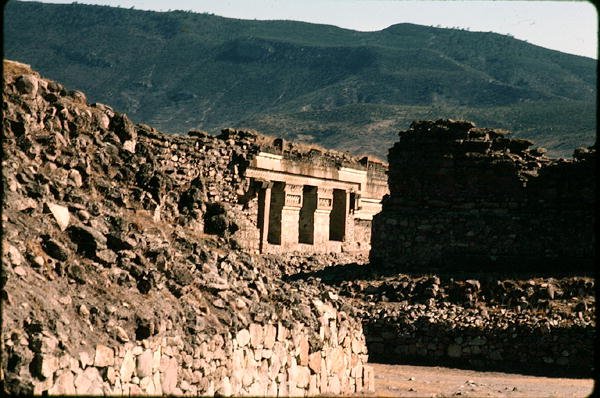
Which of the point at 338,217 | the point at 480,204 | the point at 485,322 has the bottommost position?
the point at 485,322

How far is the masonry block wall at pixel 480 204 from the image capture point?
22016 millimetres

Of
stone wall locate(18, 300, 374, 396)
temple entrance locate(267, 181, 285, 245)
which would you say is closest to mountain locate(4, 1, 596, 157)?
temple entrance locate(267, 181, 285, 245)

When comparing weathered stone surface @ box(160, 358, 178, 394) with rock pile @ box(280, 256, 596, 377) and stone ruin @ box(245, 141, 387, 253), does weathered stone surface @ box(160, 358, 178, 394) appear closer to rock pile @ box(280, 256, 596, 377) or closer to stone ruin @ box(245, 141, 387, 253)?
rock pile @ box(280, 256, 596, 377)

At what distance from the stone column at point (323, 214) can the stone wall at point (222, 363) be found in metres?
12.9

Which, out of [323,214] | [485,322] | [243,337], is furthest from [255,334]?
[323,214]

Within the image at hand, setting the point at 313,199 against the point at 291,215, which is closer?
the point at 291,215

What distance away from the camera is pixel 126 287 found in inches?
424

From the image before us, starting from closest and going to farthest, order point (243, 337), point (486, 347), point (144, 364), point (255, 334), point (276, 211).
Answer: point (144, 364) < point (243, 337) < point (255, 334) < point (486, 347) < point (276, 211)

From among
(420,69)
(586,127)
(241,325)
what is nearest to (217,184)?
(241,325)

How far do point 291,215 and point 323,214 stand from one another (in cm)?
225

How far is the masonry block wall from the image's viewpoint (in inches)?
867

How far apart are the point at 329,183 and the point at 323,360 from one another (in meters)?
15.2

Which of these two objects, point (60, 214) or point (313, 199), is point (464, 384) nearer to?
point (60, 214)

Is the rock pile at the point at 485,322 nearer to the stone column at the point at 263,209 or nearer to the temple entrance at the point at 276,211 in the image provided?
the stone column at the point at 263,209
